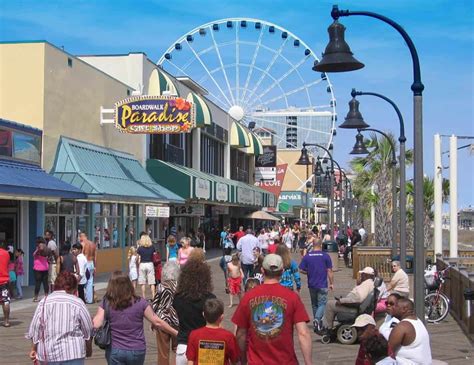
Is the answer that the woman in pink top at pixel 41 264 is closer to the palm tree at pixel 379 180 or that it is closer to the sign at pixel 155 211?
the sign at pixel 155 211

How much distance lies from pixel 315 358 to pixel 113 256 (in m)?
16.6

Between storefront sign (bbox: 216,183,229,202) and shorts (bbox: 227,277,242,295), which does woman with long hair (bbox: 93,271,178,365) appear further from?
storefront sign (bbox: 216,183,229,202)

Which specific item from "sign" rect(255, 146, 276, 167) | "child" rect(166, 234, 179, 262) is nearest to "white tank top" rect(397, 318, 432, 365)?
"child" rect(166, 234, 179, 262)

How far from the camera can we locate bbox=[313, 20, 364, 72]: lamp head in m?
9.48

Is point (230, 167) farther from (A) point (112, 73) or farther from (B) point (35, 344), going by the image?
(B) point (35, 344)

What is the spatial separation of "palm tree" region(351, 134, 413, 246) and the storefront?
9.16 metres

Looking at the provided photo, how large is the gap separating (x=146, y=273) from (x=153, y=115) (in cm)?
895

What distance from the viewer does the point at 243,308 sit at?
5.78 m

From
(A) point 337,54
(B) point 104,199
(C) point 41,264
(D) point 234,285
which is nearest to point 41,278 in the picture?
(C) point 41,264

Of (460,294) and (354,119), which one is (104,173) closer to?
(354,119)

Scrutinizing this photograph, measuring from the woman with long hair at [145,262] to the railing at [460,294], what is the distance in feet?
21.1

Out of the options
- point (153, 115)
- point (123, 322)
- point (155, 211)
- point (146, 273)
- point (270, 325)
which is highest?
point (153, 115)

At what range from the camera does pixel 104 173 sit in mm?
24484

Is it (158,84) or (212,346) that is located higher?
(158,84)
